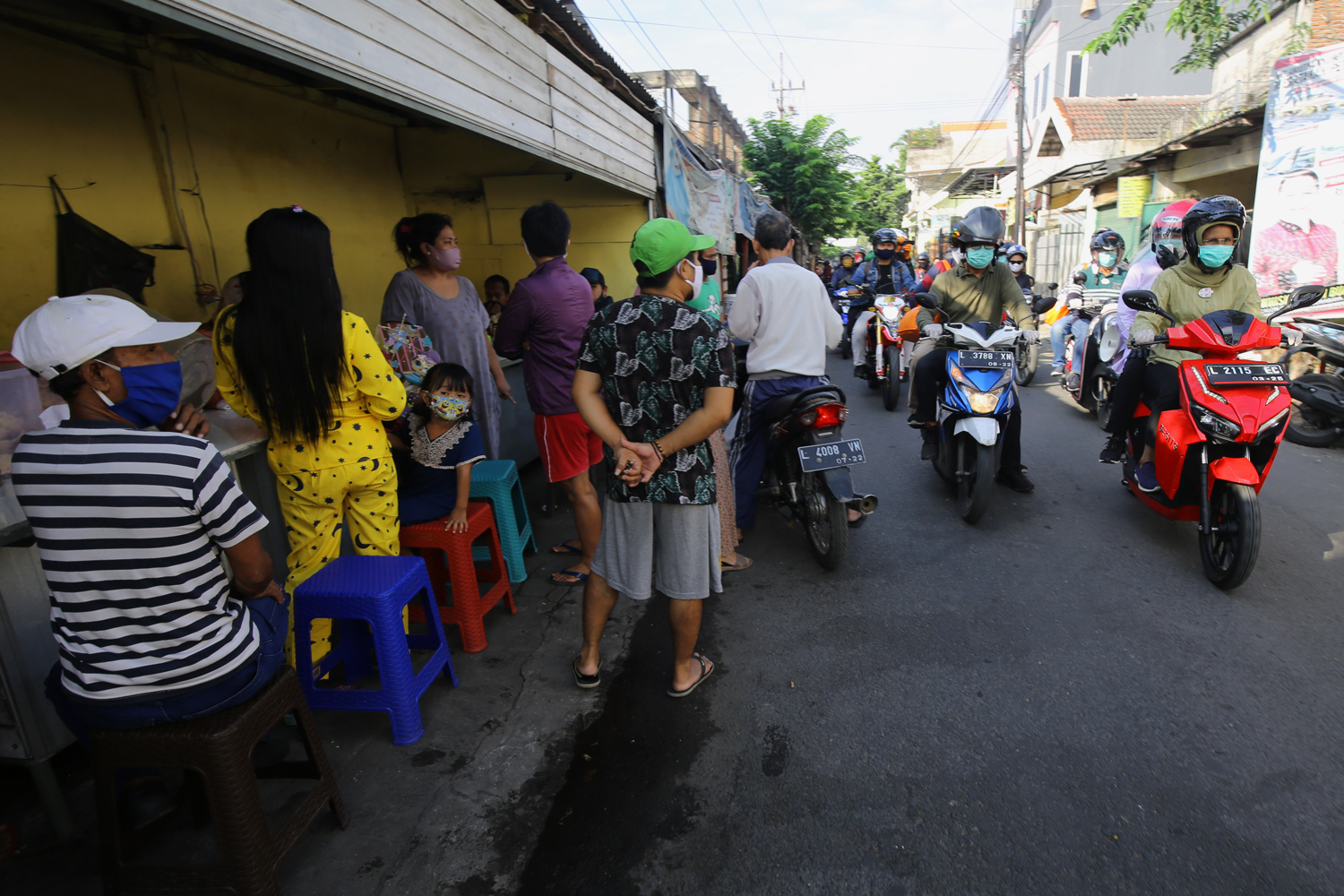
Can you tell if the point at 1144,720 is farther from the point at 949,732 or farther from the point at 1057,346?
the point at 1057,346

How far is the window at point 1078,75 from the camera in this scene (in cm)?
2266

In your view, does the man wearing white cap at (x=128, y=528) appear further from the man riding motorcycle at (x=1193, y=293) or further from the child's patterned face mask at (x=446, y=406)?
the man riding motorcycle at (x=1193, y=293)

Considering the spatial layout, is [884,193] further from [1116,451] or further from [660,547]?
[660,547]

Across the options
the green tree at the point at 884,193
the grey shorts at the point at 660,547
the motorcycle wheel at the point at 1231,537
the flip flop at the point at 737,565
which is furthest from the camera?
the green tree at the point at 884,193

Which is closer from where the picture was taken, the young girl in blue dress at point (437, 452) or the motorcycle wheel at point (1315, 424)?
the young girl in blue dress at point (437, 452)

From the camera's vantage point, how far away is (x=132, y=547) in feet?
5.63

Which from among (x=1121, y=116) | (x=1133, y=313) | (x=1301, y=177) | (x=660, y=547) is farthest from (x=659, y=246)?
(x=1121, y=116)

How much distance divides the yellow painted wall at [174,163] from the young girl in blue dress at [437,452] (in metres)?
2.59

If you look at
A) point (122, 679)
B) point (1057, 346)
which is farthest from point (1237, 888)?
point (1057, 346)

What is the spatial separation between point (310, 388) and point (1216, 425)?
3821 millimetres

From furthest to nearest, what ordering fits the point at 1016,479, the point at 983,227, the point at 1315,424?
the point at 1315,424 → the point at 1016,479 → the point at 983,227

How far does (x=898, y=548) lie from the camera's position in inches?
163

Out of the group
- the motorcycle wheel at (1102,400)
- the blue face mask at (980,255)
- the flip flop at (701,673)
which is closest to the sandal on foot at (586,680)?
the flip flop at (701,673)

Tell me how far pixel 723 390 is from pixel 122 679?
180cm
